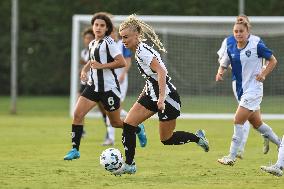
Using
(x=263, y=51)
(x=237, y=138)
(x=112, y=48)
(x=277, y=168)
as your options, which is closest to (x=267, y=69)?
(x=263, y=51)

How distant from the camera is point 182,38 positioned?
24.6 meters

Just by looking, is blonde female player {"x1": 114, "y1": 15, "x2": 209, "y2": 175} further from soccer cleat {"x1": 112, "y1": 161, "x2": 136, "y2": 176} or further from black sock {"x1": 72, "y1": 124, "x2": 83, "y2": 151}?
black sock {"x1": 72, "y1": 124, "x2": 83, "y2": 151}

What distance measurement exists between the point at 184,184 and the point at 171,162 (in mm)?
2462

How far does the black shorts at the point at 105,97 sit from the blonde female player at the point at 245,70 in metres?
1.54

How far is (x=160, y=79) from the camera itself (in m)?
9.62

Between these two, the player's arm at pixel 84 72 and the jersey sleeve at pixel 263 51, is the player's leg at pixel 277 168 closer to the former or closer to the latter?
the jersey sleeve at pixel 263 51

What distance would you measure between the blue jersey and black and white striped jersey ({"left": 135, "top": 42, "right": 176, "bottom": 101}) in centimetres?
158

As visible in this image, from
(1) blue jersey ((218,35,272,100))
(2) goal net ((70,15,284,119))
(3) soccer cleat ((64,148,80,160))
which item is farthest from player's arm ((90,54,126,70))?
(2) goal net ((70,15,284,119))

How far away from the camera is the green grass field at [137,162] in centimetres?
913

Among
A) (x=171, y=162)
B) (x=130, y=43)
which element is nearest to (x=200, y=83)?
(x=171, y=162)

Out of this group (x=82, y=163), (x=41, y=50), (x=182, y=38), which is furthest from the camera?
(x=41, y=50)

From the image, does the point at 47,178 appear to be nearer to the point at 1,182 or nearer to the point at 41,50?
the point at 1,182

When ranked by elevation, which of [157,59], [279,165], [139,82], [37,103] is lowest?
[37,103]

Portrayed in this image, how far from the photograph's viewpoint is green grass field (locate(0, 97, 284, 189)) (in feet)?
30.0
